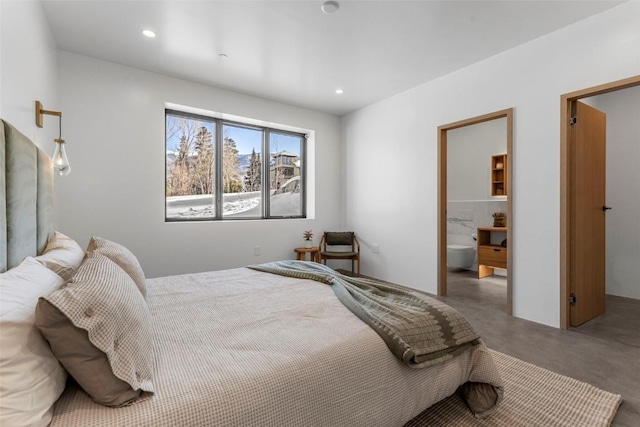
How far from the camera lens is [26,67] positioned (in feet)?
6.19

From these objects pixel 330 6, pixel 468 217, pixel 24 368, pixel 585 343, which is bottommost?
pixel 585 343

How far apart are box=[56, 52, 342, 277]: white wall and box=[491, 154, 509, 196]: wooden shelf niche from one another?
392 centimetres

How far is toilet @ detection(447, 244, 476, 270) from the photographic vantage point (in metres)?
5.11

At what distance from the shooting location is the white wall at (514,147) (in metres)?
2.53

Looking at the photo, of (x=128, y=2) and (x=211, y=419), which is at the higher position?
(x=128, y=2)

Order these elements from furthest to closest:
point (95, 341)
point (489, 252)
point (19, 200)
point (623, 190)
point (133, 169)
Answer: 1. point (489, 252)
2. point (623, 190)
3. point (133, 169)
4. point (19, 200)
5. point (95, 341)

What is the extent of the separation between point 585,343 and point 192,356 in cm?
290

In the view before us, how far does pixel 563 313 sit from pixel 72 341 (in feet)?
11.2

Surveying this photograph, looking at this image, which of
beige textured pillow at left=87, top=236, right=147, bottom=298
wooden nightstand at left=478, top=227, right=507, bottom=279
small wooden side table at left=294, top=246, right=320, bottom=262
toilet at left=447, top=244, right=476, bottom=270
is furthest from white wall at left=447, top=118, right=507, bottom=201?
beige textured pillow at left=87, top=236, right=147, bottom=298

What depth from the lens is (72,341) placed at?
0.83 meters

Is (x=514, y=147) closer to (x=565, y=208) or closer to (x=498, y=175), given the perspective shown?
(x=565, y=208)

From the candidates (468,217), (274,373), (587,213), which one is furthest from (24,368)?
(468,217)

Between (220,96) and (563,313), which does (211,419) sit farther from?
(220,96)

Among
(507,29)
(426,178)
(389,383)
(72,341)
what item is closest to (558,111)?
(507,29)
